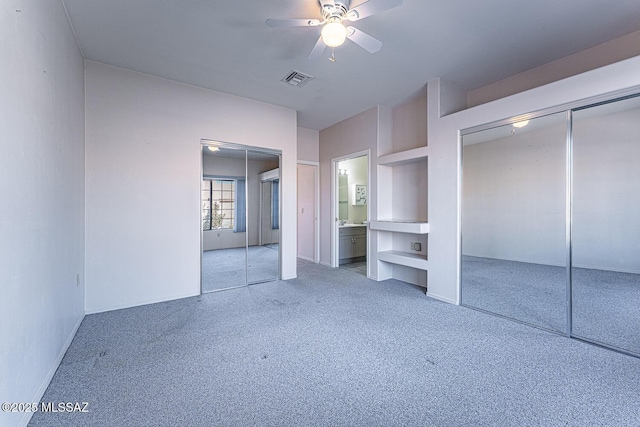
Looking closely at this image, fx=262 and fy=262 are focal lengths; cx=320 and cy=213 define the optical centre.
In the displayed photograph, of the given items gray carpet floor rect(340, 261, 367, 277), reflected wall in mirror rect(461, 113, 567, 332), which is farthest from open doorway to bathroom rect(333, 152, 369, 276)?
reflected wall in mirror rect(461, 113, 567, 332)

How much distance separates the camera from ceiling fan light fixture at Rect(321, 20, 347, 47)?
6.94 feet

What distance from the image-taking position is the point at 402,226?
3.85 metres

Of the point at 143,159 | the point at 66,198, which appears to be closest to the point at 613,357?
the point at 66,198

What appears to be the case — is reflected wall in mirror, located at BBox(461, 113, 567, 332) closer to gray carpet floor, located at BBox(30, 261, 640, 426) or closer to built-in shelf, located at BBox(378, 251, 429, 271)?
gray carpet floor, located at BBox(30, 261, 640, 426)

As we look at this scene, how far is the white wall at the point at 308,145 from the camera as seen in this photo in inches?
218

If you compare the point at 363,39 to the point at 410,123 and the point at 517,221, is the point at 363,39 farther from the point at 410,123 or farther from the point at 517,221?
the point at 517,221

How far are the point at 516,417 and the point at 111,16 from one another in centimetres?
429

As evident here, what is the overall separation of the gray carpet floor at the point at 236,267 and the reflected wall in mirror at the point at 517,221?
9.50 ft

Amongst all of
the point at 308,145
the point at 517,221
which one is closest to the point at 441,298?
the point at 517,221

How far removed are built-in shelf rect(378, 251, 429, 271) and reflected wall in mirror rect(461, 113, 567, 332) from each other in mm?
547

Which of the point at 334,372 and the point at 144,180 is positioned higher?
the point at 144,180

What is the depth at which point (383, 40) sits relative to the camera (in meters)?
2.69

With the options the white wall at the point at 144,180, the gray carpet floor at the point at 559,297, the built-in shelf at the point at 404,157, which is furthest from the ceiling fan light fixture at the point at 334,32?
the gray carpet floor at the point at 559,297

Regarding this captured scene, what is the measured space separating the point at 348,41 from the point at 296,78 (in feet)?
3.16
